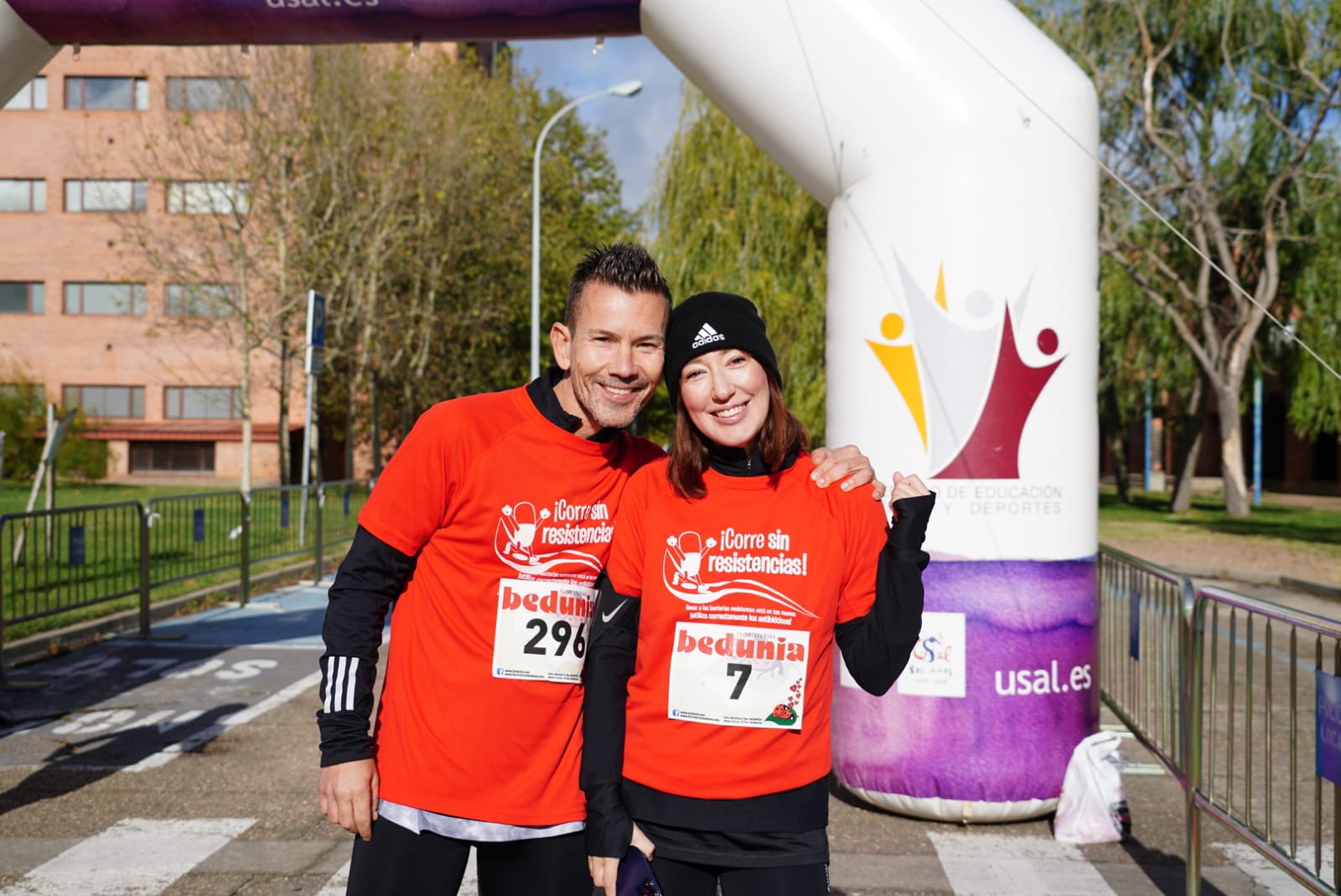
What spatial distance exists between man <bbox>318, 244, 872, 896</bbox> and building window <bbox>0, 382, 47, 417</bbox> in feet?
117

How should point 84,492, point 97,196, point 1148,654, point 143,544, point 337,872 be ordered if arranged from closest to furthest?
point 337,872 < point 1148,654 < point 143,544 < point 84,492 < point 97,196

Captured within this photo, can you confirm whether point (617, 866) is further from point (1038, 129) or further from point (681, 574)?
point (1038, 129)

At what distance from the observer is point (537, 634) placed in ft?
8.46

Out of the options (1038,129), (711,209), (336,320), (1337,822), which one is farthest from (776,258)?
(1337,822)

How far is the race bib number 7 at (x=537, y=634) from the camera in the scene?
2.58m

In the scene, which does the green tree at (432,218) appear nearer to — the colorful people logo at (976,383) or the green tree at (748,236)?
the green tree at (748,236)

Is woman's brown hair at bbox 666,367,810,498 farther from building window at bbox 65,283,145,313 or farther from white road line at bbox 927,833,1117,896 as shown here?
building window at bbox 65,283,145,313

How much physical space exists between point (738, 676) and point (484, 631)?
22.7 inches

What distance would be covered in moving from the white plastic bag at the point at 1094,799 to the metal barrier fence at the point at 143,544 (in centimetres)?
586

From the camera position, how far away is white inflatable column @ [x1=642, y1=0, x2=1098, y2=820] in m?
5.17

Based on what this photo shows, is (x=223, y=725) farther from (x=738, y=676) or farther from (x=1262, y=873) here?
(x=1262, y=873)

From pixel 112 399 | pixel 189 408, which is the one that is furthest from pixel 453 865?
pixel 112 399

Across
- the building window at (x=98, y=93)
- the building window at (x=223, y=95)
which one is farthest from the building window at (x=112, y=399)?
the building window at (x=223, y=95)

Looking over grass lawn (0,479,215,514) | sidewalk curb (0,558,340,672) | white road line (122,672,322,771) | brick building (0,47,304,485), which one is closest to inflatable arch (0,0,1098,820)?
white road line (122,672,322,771)
